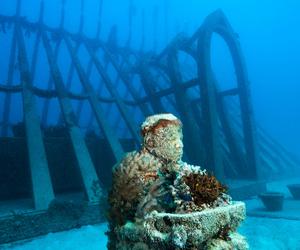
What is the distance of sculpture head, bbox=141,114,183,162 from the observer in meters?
3.59

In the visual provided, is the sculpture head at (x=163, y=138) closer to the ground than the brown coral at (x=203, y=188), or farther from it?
farther from it

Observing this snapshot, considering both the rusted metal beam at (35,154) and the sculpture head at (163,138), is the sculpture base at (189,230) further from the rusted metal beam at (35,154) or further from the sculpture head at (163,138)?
the rusted metal beam at (35,154)

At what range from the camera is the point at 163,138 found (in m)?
3.62

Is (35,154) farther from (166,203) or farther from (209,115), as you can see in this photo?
(166,203)

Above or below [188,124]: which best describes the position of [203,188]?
below

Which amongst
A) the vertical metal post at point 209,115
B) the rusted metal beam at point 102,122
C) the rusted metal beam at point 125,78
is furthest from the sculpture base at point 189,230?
the rusted metal beam at point 125,78

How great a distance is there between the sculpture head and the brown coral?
54 centimetres

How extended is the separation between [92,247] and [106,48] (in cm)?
1208

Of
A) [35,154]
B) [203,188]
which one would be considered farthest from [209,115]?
[203,188]

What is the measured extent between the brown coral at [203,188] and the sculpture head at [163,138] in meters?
0.54

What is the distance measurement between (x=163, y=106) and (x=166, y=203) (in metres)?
10.5

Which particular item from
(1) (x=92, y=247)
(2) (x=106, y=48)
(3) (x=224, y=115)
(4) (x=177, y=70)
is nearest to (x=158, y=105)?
(4) (x=177, y=70)

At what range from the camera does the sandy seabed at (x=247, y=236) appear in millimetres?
5906

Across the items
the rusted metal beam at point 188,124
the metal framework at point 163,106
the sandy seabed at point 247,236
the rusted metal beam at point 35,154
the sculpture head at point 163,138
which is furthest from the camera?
the rusted metal beam at point 188,124
